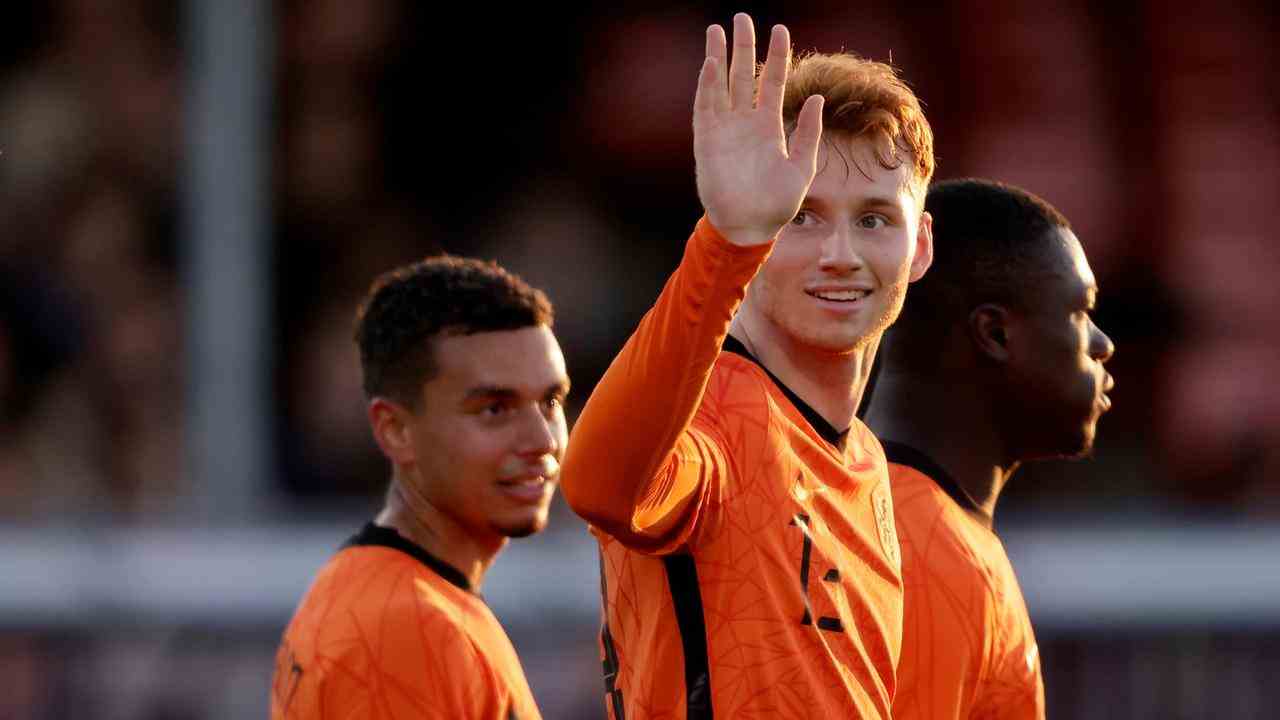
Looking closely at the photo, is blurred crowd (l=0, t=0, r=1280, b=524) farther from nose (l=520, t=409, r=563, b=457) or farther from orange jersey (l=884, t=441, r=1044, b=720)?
orange jersey (l=884, t=441, r=1044, b=720)

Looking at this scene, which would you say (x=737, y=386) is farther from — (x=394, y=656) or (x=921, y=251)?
(x=394, y=656)

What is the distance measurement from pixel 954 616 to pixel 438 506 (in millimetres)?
1032

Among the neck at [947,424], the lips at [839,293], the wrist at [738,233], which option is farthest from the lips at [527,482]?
the wrist at [738,233]

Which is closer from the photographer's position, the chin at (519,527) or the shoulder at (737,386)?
the shoulder at (737,386)

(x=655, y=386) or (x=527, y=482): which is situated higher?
(x=655, y=386)

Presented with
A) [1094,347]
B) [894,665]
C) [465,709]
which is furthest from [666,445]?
[1094,347]

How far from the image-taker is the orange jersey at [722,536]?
2650mm

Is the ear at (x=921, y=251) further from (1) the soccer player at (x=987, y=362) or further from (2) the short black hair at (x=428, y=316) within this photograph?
(2) the short black hair at (x=428, y=316)

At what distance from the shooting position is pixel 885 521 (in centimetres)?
328

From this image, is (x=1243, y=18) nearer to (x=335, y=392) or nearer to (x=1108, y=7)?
(x=1108, y=7)

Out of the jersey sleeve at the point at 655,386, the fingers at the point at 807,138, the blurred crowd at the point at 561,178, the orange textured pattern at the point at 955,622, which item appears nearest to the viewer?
the jersey sleeve at the point at 655,386

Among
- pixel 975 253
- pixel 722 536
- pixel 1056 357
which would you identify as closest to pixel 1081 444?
pixel 1056 357

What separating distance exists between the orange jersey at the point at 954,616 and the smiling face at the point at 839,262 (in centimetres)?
60

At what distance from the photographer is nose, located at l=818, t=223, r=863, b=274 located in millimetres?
3064
